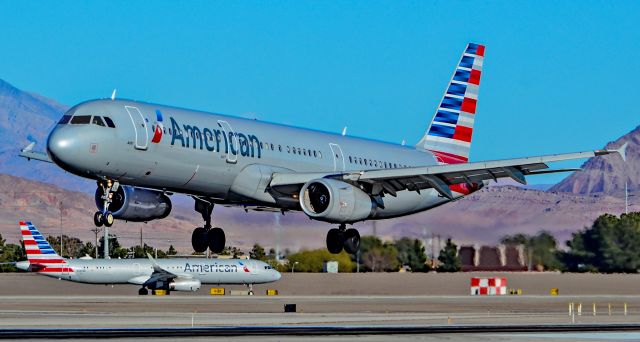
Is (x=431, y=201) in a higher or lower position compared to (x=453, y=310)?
higher

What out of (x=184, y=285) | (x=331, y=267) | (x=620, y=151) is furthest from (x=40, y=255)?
(x=620, y=151)

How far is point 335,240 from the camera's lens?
6306cm

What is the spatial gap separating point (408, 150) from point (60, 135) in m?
23.5

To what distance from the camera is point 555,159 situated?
57.9 meters

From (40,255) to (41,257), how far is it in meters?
0.25

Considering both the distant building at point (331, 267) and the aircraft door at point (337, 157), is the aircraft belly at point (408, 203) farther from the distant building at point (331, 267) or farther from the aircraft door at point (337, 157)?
the distant building at point (331, 267)

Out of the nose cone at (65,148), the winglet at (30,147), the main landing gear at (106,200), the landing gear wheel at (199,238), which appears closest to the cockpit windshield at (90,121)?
the nose cone at (65,148)

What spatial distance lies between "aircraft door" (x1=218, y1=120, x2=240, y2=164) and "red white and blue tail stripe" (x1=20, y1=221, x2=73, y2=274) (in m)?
63.7

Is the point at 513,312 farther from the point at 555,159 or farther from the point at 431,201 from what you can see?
the point at 555,159

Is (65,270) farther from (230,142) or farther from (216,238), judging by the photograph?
(230,142)

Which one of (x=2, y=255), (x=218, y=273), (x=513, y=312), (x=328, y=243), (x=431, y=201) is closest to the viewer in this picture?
(x=328, y=243)

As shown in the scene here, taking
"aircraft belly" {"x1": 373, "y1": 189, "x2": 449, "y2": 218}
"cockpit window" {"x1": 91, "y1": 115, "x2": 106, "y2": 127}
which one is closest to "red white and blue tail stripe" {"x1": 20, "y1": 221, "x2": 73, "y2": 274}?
"aircraft belly" {"x1": 373, "y1": 189, "x2": 449, "y2": 218}

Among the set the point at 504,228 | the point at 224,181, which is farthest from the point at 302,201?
the point at 504,228

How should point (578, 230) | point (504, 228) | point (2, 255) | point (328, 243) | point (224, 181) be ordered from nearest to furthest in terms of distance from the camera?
point (224, 181), point (328, 243), point (504, 228), point (578, 230), point (2, 255)
